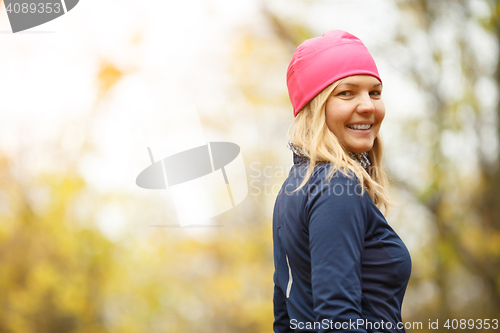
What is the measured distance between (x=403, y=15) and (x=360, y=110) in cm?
393

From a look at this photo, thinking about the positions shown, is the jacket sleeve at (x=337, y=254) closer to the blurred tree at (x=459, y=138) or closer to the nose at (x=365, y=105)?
the nose at (x=365, y=105)

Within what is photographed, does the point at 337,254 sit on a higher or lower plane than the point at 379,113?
lower

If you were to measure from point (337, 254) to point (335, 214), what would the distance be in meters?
0.10

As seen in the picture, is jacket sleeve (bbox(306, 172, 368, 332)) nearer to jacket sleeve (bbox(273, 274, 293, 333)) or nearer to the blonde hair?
the blonde hair

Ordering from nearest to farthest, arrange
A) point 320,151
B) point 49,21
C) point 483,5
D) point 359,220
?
1. point 359,220
2. point 320,151
3. point 483,5
4. point 49,21

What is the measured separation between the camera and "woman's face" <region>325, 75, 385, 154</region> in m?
1.25

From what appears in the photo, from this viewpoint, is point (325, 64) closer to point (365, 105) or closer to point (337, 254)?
point (365, 105)

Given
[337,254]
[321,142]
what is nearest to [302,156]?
[321,142]

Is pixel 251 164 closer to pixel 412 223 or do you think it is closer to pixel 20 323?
pixel 412 223

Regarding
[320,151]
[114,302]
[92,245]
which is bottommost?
[114,302]

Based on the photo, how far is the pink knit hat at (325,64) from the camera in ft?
4.14

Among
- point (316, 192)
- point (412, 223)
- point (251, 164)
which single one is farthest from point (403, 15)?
point (316, 192)

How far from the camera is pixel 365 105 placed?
→ 1239 mm

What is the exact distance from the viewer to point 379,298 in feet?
3.57
